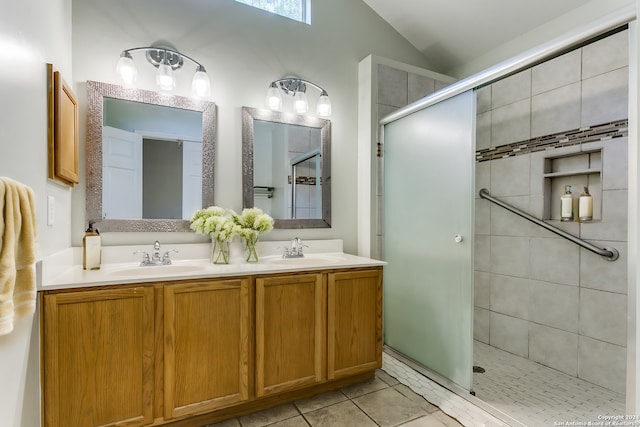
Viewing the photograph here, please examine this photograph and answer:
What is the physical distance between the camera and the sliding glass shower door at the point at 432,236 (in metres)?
1.92

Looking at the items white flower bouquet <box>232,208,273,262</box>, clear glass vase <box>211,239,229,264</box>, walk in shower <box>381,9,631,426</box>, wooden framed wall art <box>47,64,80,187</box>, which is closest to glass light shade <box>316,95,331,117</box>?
walk in shower <box>381,9,631,426</box>

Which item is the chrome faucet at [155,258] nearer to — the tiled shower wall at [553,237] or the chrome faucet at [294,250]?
the chrome faucet at [294,250]

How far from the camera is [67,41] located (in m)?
1.70

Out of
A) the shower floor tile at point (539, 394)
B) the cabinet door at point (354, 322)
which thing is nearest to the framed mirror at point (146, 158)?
the cabinet door at point (354, 322)

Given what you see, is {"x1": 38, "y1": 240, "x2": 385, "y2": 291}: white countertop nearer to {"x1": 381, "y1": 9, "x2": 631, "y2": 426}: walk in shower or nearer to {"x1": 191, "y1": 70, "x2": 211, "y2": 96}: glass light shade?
{"x1": 381, "y1": 9, "x2": 631, "y2": 426}: walk in shower

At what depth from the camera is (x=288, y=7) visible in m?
2.47

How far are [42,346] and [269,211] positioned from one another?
1382 mm

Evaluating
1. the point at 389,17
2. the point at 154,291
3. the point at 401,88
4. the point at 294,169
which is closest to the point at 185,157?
the point at 294,169

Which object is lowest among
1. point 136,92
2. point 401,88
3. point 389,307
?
point 389,307

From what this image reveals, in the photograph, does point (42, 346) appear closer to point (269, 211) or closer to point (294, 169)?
point (269, 211)

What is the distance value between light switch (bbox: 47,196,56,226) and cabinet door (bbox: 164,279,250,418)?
591mm

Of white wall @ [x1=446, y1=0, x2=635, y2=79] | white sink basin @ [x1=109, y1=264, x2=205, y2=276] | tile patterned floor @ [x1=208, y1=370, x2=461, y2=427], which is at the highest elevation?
white wall @ [x1=446, y1=0, x2=635, y2=79]

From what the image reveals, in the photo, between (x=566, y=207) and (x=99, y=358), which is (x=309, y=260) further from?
(x=566, y=207)

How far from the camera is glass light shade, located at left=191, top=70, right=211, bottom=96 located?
202 cm
